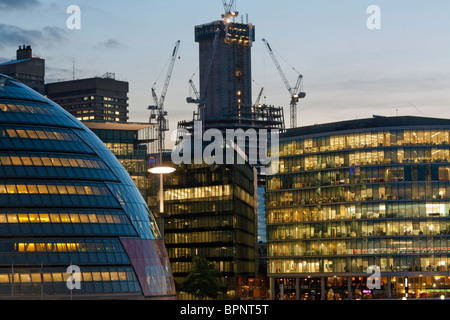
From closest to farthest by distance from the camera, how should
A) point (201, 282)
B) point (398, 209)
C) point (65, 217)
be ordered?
point (65, 217) → point (201, 282) → point (398, 209)

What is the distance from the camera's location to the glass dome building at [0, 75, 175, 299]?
93062 mm

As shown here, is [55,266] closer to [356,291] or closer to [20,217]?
[20,217]

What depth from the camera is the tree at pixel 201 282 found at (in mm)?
163500

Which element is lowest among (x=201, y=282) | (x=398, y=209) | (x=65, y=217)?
(x=201, y=282)

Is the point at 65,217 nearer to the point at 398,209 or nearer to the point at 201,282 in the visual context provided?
the point at 201,282

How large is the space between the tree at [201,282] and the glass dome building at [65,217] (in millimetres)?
57743

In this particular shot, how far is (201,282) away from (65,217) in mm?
69248

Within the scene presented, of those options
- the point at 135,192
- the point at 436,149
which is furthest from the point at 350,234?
the point at 135,192

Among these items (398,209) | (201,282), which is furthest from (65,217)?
(398,209)

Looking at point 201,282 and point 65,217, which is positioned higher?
point 65,217

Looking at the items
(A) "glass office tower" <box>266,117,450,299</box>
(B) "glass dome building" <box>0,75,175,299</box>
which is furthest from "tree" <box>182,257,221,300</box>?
(B) "glass dome building" <box>0,75,175,299</box>

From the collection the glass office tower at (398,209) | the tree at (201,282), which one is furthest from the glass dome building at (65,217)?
the glass office tower at (398,209)

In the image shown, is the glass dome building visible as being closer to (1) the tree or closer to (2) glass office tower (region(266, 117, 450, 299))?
(1) the tree

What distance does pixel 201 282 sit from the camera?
16350cm
